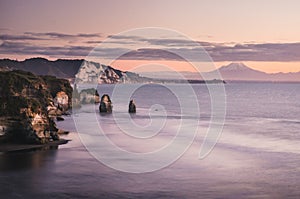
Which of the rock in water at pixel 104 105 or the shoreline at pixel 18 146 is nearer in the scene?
the shoreline at pixel 18 146

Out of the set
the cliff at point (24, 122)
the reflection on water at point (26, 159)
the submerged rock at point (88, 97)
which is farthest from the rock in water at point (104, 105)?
the reflection on water at point (26, 159)

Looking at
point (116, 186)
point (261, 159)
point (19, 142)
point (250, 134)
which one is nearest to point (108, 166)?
point (116, 186)

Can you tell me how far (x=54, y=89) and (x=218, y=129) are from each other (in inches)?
2002

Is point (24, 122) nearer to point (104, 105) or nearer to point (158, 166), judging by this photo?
A: point (158, 166)

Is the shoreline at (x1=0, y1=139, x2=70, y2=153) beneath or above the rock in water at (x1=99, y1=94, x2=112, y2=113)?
beneath

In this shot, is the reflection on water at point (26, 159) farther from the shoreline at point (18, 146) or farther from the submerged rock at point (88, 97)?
the submerged rock at point (88, 97)

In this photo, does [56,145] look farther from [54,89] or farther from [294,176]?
[54,89]

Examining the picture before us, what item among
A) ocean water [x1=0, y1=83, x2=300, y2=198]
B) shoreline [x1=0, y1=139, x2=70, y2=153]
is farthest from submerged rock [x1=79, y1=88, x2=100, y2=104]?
shoreline [x1=0, y1=139, x2=70, y2=153]

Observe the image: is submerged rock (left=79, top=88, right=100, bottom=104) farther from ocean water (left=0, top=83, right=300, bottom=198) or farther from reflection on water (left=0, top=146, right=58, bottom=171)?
reflection on water (left=0, top=146, right=58, bottom=171)

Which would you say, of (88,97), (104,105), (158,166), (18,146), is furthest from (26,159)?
(88,97)

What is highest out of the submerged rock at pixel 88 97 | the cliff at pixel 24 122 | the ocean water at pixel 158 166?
the submerged rock at pixel 88 97

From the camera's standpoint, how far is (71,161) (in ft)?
195

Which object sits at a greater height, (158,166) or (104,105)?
(104,105)

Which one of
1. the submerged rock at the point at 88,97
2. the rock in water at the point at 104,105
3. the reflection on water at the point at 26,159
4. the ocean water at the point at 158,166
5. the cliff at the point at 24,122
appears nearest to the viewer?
the ocean water at the point at 158,166
